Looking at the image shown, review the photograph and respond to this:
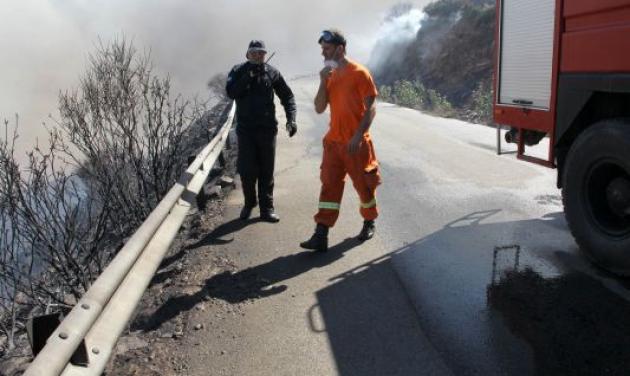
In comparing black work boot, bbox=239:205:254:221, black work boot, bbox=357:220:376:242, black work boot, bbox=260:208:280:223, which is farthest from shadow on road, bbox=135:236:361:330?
black work boot, bbox=239:205:254:221

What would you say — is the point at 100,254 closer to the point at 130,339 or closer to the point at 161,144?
the point at 161,144

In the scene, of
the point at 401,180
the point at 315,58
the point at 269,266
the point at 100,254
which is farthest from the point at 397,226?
the point at 315,58

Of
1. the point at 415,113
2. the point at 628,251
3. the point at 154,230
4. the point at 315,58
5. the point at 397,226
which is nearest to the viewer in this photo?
the point at 154,230

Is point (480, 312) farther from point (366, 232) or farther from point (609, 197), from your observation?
point (366, 232)

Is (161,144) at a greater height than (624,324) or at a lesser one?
greater

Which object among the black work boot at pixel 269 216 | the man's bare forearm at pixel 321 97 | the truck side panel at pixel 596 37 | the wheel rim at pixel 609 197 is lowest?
the black work boot at pixel 269 216

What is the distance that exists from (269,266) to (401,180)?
3459 millimetres

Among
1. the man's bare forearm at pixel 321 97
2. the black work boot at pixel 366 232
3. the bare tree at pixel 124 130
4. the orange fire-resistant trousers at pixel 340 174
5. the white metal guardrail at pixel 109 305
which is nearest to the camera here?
the white metal guardrail at pixel 109 305

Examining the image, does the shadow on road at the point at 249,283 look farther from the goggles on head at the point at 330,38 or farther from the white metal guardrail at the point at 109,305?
the goggles on head at the point at 330,38

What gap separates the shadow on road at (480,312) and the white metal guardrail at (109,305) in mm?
1184

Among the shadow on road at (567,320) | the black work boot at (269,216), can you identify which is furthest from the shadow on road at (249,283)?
the shadow on road at (567,320)

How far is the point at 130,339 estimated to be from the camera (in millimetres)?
3535

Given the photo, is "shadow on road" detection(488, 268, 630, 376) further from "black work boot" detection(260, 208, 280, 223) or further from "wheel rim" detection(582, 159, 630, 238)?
"black work boot" detection(260, 208, 280, 223)

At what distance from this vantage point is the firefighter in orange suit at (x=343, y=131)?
191 inches
